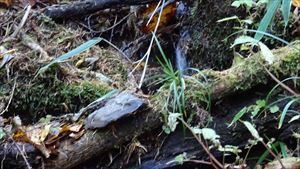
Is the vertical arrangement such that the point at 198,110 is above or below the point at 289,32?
below

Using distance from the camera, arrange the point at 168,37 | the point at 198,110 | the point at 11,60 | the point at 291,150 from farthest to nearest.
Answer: the point at 168,37 < the point at 11,60 < the point at 198,110 < the point at 291,150

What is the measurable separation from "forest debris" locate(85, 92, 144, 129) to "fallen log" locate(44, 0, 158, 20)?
88cm

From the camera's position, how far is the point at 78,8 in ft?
8.34

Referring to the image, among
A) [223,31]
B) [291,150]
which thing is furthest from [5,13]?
[291,150]

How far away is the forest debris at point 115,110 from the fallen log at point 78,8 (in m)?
0.88

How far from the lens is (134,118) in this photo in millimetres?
1699

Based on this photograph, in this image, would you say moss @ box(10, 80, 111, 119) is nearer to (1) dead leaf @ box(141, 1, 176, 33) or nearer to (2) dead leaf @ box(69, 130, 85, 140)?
(2) dead leaf @ box(69, 130, 85, 140)

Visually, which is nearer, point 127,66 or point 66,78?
point 66,78

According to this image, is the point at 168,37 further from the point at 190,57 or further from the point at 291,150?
the point at 291,150

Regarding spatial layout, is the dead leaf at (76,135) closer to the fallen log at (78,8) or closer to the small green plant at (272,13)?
the small green plant at (272,13)

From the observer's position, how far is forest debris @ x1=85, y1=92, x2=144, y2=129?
1.66 m

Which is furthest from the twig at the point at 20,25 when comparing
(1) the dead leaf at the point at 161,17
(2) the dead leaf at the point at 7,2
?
(1) the dead leaf at the point at 161,17

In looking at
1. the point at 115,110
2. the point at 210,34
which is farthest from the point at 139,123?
the point at 210,34

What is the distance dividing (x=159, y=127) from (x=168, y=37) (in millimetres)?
933
